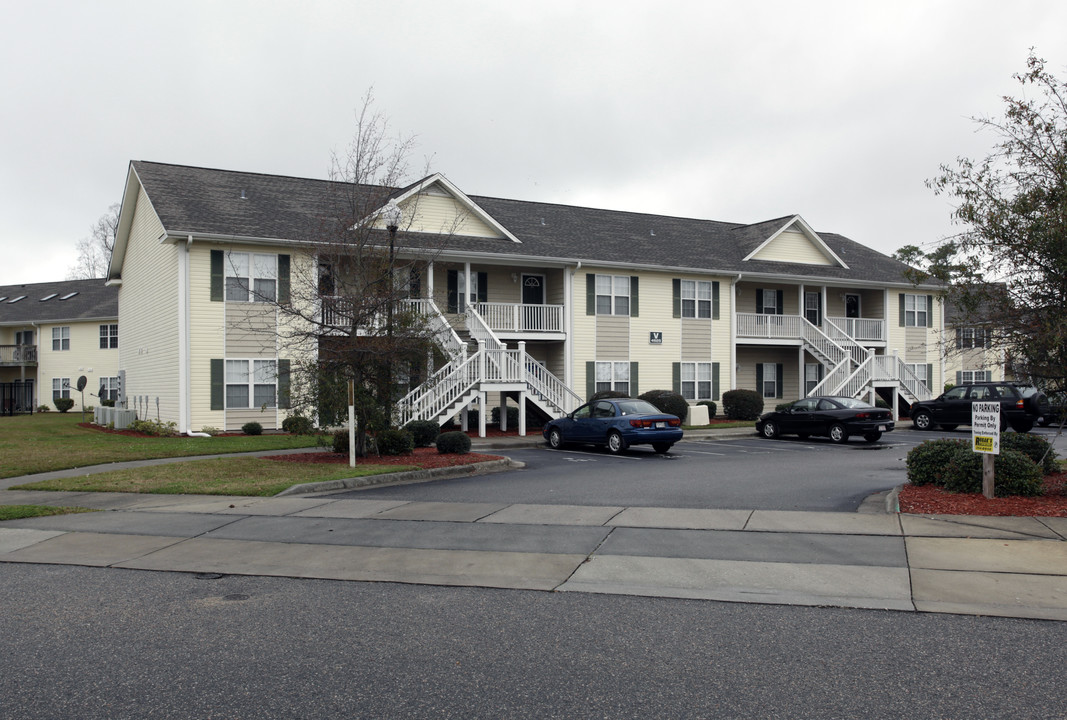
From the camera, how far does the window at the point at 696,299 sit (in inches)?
1252

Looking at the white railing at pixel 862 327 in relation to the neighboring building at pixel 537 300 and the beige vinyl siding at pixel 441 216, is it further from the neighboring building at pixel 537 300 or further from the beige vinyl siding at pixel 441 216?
the beige vinyl siding at pixel 441 216

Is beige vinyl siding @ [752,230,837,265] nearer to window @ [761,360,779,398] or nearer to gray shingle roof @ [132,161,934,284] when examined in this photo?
gray shingle roof @ [132,161,934,284]

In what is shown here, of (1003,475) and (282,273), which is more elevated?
(282,273)

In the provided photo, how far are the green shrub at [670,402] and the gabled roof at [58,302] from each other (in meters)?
30.5

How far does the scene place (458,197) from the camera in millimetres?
27844

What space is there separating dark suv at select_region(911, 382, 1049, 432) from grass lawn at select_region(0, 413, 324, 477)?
20.9m

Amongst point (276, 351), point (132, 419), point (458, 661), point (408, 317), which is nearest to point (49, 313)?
point (132, 419)

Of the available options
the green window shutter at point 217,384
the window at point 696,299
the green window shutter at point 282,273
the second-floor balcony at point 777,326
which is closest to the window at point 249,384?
the green window shutter at point 217,384

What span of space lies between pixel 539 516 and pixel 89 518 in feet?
20.4

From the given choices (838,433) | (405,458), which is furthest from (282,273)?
(838,433)

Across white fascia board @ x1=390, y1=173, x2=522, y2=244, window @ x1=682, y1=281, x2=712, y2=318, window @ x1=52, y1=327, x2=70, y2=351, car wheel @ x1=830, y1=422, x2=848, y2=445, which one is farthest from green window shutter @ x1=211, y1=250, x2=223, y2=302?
window @ x1=52, y1=327, x2=70, y2=351

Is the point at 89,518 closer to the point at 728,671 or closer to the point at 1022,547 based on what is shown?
the point at 728,671

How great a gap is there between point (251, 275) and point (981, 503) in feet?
67.9

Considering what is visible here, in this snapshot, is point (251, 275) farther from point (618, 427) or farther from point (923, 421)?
point (923, 421)
